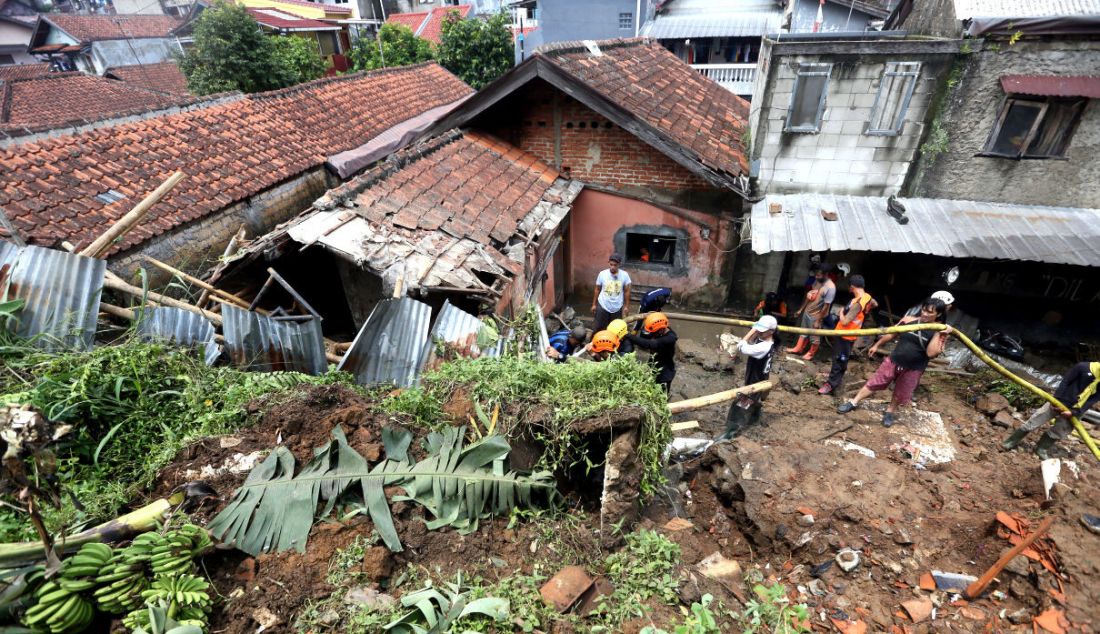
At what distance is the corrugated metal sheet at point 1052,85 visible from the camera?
247 inches

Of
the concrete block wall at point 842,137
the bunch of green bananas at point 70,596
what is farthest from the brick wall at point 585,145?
the bunch of green bananas at point 70,596

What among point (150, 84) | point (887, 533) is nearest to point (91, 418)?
point (887, 533)

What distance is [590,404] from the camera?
3.53 metres

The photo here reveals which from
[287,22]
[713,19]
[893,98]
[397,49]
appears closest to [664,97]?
[893,98]

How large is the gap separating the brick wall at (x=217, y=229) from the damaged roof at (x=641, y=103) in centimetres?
328

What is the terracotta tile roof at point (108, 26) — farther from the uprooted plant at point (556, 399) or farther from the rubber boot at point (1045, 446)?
the rubber boot at point (1045, 446)

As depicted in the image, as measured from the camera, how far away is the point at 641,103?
878 cm

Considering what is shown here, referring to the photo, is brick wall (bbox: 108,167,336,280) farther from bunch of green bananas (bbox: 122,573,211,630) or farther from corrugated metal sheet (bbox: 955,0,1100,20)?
corrugated metal sheet (bbox: 955,0,1100,20)

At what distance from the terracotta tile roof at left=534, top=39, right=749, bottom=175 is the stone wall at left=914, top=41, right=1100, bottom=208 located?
9.71 feet

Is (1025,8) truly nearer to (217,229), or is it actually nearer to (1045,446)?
(1045,446)

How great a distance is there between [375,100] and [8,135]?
8151mm

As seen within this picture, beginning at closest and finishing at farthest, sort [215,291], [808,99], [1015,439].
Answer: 1. [1015,439]
2. [215,291]
3. [808,99]

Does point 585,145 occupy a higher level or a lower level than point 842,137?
lower

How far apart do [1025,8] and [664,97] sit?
5.32 m
